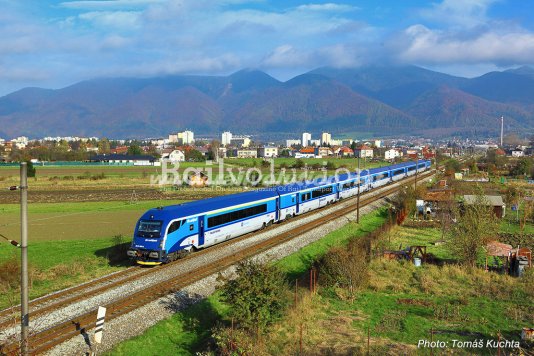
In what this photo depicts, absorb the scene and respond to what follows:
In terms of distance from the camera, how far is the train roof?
25.1m

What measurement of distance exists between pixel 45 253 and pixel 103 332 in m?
14.9

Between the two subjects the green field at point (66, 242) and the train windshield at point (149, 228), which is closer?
the green field at point (66, 242)

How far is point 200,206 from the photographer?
27.9 metres

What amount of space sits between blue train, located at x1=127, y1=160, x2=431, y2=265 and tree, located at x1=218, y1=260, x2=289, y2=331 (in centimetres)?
809

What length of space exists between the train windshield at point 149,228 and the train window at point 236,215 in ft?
13.2

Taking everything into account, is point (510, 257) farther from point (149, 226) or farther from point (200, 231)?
point (149, 226)

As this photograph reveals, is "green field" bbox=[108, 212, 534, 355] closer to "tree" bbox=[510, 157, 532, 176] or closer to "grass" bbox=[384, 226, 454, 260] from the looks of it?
"grass" bbox=[384, 226, 454, 260]

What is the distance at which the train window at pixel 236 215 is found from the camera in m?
28.3

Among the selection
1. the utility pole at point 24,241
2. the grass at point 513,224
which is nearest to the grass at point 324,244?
the grass at point 513,224

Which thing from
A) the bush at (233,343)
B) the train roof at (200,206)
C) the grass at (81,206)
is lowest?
the grass at (81,206)

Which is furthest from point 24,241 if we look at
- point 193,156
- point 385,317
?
point 193,156

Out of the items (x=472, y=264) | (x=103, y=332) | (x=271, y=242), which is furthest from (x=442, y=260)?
(x=103, y=332)

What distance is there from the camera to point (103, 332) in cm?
1662

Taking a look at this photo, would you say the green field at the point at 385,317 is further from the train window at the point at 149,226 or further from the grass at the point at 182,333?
the train window at the point at 149,226
